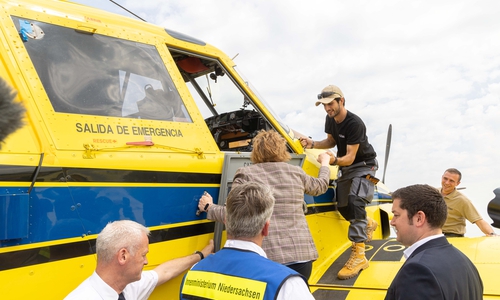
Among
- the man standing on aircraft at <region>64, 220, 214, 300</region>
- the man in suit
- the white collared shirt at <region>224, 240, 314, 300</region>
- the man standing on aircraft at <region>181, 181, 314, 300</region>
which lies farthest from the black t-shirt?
the white collared shirt at <region>224, 240, 314, 300</region>

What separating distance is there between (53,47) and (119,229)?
5.01 ft

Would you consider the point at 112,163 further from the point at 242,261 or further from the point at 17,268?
the point at 242,261

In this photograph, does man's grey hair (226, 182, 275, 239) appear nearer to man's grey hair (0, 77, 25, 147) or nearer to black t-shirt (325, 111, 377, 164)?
man's grey hair (0, 77, 25, 147)

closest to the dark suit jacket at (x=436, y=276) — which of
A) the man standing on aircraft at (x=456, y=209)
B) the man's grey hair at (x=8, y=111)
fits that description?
the man's grey hair at (x=8, y=111)

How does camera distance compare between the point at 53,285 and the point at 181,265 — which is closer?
the point at 53,285

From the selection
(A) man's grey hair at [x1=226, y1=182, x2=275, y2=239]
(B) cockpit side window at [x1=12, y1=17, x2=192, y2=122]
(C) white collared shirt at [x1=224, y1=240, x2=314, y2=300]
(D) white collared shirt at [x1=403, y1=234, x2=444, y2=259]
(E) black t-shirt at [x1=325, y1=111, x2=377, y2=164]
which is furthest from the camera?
(E) black t-shirt at [x1=325, y1=111, x2=377, y2=164]

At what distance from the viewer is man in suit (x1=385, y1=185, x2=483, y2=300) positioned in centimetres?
229

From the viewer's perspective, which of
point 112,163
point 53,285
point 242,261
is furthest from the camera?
point 112,163

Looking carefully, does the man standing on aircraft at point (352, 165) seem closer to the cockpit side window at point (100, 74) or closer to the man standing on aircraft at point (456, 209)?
the cockpit side window at point (100, 74)

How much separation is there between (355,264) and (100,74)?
9.80 ft

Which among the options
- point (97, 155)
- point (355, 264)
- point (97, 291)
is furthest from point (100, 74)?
point (355, 264)

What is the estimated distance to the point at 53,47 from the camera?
3.17 m

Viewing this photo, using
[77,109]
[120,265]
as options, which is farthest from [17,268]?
[77,109]

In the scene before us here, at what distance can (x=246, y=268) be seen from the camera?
2047 millimetres
